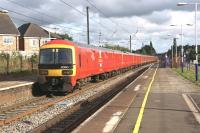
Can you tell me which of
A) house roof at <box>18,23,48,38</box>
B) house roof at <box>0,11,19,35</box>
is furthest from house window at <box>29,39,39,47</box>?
house roof at <box>0,11,19,35</box>

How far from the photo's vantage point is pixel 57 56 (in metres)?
24.9

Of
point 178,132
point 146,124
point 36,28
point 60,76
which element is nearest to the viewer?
point 178,132

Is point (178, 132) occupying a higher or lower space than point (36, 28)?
lower

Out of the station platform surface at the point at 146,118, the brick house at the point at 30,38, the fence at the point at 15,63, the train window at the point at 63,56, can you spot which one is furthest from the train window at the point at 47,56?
the brick house at the point at 30,38

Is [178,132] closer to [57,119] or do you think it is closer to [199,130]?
[199,130]

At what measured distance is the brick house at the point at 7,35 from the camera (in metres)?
71.1

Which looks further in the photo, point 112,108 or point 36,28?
point 36,28

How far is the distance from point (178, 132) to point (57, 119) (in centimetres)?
499

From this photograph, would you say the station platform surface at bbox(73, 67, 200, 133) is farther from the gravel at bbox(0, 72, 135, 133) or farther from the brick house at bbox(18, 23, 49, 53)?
the brick house at bbox(18, 23, 49, 53)

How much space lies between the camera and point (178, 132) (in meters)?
11.9

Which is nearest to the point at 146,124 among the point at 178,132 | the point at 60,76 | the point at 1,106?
the point at 178,132

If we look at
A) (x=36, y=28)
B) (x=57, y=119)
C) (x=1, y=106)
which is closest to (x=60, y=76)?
(x=1, y=106)

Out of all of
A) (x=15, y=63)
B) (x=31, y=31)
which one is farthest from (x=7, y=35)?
(x=15, y=63)

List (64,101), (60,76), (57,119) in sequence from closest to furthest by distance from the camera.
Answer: (57,119), (64,101), (60,76)
